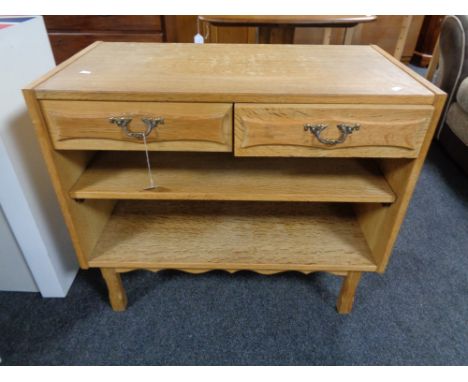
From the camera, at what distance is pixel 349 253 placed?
2.97 ft

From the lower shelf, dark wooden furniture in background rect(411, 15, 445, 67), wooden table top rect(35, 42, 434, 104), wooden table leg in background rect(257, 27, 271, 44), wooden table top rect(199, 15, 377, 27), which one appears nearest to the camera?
wooden table top rect(35, 42, 434, 104)

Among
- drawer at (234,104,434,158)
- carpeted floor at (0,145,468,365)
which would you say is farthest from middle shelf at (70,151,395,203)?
carpeted floor at (0,145,468,365)

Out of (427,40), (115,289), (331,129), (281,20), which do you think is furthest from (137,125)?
(427,40)

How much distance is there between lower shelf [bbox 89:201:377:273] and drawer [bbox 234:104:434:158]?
32 cm

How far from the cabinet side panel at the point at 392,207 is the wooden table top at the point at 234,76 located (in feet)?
0.38

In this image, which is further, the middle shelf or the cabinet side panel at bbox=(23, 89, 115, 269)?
the middle shelf

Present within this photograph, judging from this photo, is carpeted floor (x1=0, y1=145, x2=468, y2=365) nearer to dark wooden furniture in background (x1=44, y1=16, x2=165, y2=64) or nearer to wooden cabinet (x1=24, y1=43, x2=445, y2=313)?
wooden cabinet (x1=24, y1=43, x2=445, y2=313)

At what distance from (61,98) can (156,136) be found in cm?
19

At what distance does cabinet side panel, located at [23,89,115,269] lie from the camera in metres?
0.67

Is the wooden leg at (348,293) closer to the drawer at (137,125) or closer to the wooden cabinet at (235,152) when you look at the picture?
the wooden cabinet at (235,152)

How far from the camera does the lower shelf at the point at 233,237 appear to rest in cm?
89

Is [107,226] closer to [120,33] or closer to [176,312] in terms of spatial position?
[176,312]

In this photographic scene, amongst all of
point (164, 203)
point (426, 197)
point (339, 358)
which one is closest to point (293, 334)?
point (339, 358)

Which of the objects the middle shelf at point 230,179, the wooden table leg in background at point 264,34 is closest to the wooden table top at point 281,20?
the wooden table leg in background at point 264,34
